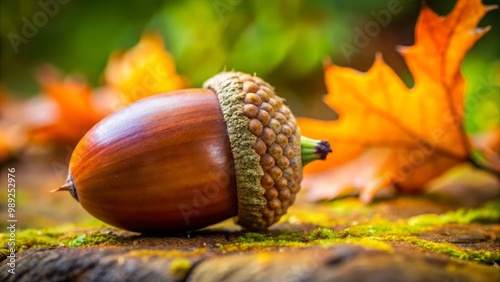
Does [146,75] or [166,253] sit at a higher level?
[146,75]

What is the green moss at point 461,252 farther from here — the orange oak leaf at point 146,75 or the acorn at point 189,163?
the orange oak leaf at point 146,75

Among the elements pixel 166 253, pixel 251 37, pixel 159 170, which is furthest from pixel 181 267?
pixel 251 37

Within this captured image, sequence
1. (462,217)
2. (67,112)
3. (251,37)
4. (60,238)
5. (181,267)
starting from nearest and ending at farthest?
(181,267)
(60,238)
(462,217)
(67,112)
(251,37)

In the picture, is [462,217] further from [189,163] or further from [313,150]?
[189,163]

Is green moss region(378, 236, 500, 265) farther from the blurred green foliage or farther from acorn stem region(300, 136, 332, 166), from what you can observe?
the blurred green foliage

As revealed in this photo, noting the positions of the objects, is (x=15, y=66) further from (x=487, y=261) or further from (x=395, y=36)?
(x=487, y=261)

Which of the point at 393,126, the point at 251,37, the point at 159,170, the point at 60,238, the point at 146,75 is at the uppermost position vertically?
the point at 251,37
